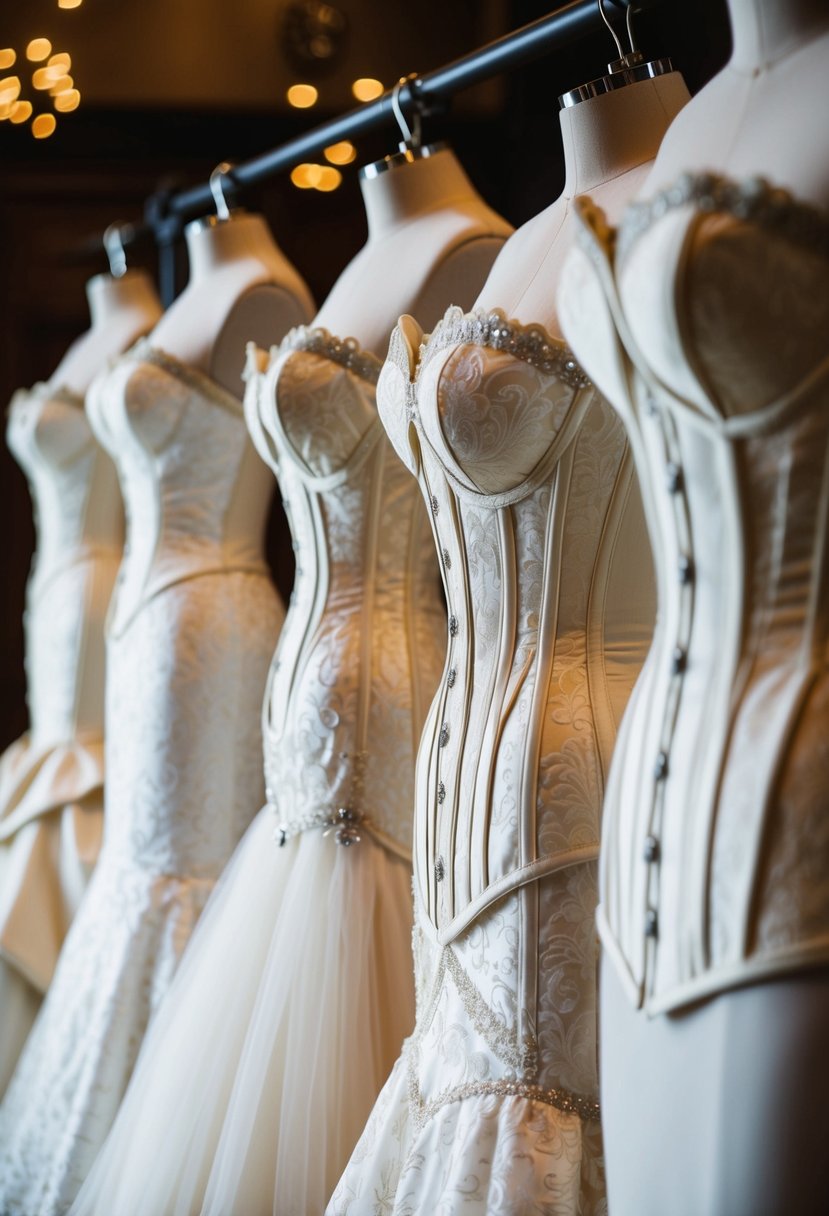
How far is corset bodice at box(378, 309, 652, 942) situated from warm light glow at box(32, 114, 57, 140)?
7.88 feet

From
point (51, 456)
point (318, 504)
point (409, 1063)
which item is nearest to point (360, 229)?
point (51, 456)

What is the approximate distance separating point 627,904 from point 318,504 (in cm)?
95

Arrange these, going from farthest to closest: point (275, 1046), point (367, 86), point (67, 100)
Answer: point (67, 100) < point (367, 86) < point (275, 1046)

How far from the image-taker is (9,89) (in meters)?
3.42

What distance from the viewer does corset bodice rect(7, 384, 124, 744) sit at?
8.67 feet

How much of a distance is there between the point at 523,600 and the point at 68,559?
1557 mm

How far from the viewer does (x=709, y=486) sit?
98cm

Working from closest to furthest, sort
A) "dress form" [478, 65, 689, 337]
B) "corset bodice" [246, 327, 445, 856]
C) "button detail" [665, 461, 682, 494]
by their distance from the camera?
"button detail" [665, 461, 682, 494] → "dress form" [478, 65, 689, 337] → "corset bodice" [246, 327, 445, 856]

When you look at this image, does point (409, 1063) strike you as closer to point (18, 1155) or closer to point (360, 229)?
point (18, 1155)

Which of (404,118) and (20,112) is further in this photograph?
(20,112)

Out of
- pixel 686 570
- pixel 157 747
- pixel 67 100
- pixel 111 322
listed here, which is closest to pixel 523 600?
pixel 686 570

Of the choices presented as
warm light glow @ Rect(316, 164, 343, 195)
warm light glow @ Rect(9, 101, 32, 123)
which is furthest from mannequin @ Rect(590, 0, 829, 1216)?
warm light glow @ Rect(9, 101, 32, 123)

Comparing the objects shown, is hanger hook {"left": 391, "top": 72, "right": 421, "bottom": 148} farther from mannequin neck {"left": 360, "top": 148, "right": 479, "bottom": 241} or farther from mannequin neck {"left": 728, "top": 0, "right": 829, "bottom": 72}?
mannequin neck {"left": 728, "top": 0, "right": 829, "bottom": 72}

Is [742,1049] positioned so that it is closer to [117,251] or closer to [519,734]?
[519,734]
